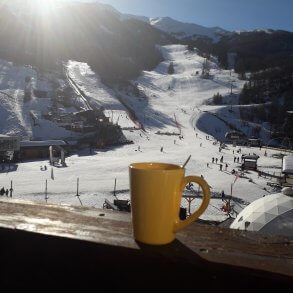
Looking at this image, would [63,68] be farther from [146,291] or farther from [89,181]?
[146,291]

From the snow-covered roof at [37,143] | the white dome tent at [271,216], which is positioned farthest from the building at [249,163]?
the white dome tent at [271,216]

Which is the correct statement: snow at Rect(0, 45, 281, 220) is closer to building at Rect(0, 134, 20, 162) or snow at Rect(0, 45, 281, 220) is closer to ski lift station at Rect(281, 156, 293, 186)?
ski lift station at Rect(281, 156, 293, 186)

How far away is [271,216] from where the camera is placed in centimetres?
1617

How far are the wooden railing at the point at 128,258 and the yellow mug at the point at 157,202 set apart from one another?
6cm

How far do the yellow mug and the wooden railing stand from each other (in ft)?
0.20

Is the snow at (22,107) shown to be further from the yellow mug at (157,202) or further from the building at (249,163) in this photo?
the yellow mug at (157,202)

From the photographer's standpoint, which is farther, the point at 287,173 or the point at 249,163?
the point at 249,163

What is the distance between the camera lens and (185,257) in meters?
1.60

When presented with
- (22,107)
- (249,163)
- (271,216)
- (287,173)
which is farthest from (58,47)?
(271,216)

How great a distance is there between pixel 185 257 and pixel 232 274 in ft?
0.70

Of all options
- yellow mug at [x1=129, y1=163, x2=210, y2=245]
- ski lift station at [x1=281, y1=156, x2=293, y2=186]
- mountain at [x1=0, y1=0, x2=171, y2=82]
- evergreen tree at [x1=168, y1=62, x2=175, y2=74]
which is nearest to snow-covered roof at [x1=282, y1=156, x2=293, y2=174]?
ski lift station at [x1=281, y1=156, x2=293, y2=186]

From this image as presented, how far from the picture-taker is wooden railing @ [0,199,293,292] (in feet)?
4.91

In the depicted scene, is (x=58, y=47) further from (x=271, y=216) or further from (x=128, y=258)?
(x=128, y=258)

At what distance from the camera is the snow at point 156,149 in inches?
1248
